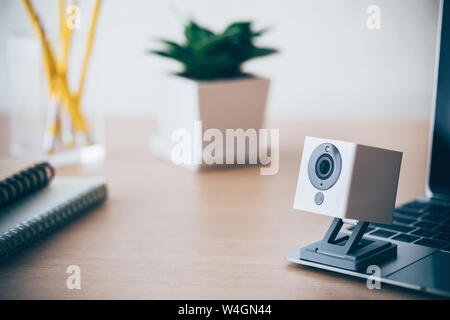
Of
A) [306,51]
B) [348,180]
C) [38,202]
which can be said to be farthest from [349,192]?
[306,51]

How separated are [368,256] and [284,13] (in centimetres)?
94

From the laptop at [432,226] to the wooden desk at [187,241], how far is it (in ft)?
0.05

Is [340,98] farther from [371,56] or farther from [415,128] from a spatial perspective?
[415,128]

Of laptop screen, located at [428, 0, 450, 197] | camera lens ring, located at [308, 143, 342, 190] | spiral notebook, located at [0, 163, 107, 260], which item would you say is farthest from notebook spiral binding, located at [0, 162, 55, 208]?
laptop screen, located at [428, 0, 450, 197]

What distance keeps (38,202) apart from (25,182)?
1.5 inches

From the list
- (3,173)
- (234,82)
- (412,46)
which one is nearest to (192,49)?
(234,82)

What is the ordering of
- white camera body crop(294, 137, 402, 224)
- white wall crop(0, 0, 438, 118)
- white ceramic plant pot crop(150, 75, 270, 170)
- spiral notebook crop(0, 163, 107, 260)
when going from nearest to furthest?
white camera body crop(294, 137, 402, 224)
spiral notebook crop(0, 163, 107, 260)
white ceramic plant pot crop(150, 75, 270, 170)
white wall crop(0, 0, 438, 118)

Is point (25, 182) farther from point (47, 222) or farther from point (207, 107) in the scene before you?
point (207, 107)

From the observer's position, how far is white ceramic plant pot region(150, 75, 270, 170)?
0.94m

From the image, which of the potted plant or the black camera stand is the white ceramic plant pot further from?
the black camera stand

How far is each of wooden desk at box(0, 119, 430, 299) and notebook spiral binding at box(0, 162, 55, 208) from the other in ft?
0.25

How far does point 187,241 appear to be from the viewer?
648 mm

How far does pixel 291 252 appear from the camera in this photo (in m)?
0.57

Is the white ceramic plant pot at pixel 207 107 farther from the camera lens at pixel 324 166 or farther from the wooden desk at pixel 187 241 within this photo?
the camera lens at pixel 324 166
